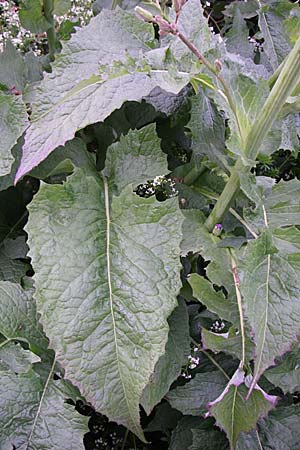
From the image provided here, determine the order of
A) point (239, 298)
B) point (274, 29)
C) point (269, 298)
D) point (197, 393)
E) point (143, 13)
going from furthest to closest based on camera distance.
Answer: point (274, 29)
point (197, 393)
point (239, 298)
point (269, 298)
point (143, 13)

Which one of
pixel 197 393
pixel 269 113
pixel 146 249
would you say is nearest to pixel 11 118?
pixel 146 249

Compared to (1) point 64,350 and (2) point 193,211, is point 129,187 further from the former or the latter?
(1) point 64,350

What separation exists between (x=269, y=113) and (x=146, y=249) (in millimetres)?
279

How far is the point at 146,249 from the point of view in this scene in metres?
0.95

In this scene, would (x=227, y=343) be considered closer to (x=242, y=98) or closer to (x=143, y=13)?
(x=242, y=98)

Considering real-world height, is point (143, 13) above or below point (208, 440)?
above

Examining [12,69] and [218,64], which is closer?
[218,64]

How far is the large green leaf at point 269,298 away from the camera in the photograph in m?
0.83

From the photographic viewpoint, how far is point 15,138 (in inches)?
39.9

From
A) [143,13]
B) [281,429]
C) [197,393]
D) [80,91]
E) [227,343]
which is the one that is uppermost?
[143,13]

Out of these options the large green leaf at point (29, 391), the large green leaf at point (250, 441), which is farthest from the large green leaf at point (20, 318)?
the large green leaf at point (250, 441)

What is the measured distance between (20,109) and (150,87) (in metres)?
0.24

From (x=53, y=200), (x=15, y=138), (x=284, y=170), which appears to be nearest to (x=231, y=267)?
(x=53, y=200)

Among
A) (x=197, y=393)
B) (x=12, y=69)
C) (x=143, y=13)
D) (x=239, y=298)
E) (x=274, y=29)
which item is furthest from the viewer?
(x=274, y=29)
